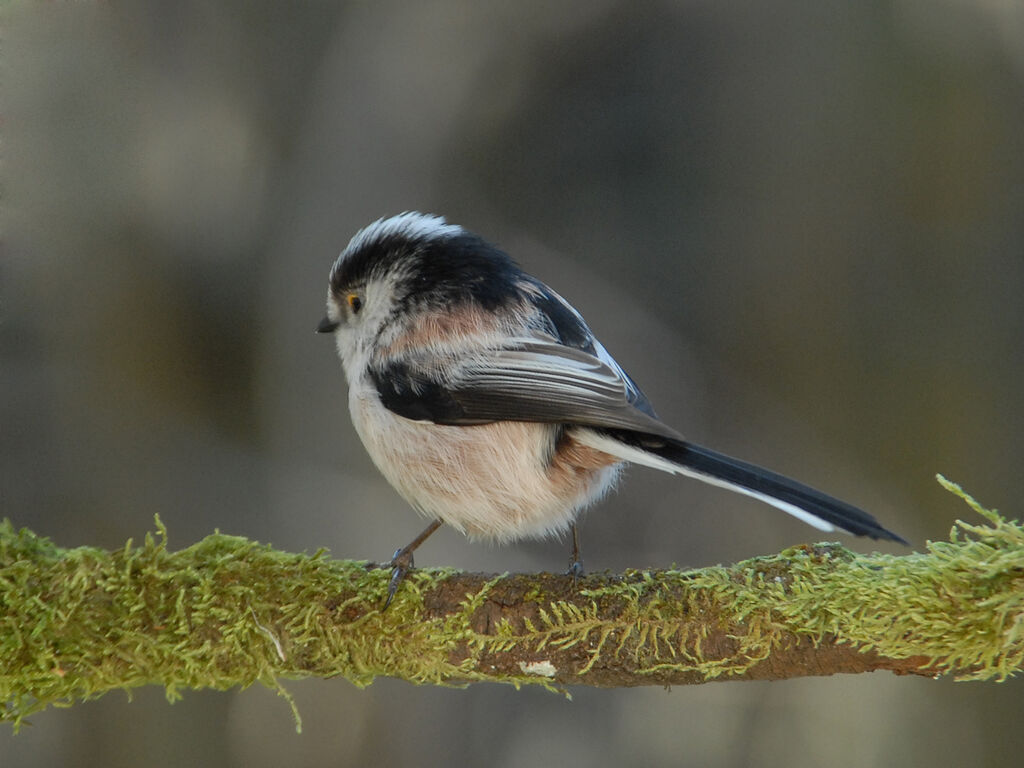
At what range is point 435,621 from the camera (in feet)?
6.20

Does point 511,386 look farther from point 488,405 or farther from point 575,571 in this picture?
point 575,571

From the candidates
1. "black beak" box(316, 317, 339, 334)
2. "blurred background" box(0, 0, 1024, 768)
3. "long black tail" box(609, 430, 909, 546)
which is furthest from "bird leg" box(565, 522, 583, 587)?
"blurred background" box(0, 0, 1024, 768)

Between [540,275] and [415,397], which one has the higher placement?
[540,275]

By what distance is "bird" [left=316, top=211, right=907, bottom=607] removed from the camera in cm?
217

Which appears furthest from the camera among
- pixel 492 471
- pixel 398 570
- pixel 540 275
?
pixel 540 275

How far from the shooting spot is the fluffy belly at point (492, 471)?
226cm

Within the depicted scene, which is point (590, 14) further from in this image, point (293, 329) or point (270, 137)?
point (293, 329)

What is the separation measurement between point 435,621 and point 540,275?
2.50 m

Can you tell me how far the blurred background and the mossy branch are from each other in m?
1.98

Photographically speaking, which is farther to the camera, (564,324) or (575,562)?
(564,324)

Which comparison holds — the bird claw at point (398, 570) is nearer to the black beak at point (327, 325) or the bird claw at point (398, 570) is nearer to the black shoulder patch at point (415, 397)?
the black shoulder patch at point (415, 397)

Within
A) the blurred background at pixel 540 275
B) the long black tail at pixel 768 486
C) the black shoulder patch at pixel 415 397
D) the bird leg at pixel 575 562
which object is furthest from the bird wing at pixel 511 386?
→ the blurred background at pixel 540 275

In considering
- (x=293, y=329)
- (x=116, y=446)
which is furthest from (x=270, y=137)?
(x=116, y=446)

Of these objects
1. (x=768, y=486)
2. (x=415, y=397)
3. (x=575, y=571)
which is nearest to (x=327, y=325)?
(x=415, y=397)
